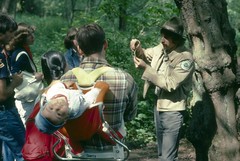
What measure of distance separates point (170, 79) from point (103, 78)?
4.68 ft

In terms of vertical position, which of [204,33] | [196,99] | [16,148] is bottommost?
[16,148]

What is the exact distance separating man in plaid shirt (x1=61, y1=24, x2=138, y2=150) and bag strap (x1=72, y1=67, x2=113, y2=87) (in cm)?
3

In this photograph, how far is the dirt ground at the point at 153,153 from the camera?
793cm

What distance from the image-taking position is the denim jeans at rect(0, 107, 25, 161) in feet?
17.7

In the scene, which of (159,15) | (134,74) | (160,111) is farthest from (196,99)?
(159,15)

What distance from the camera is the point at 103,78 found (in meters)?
3.78

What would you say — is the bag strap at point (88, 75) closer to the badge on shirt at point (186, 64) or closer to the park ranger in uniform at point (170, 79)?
the park ranger in uniform at point (170, 79)

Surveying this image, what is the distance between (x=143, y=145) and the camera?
30.1ft

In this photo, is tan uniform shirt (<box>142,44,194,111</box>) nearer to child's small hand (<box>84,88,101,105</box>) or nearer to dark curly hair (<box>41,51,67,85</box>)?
dark curly hair (<box>41,51,67,85</box>)

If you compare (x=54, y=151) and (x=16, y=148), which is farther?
(x=16, y=148)

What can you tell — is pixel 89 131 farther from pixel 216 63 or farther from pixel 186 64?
pixel 216 63

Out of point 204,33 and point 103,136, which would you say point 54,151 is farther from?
point 204,33

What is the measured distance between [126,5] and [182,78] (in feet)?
21.7

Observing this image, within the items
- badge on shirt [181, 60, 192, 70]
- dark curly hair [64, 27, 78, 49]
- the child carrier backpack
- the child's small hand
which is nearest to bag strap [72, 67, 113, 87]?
the child carrier backpack
